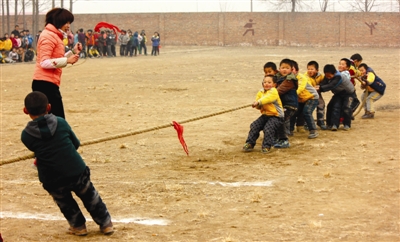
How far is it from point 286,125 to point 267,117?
2.96ft

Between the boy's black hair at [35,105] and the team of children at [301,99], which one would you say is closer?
the boy's black hair at [35,105]

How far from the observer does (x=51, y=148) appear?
4.93 meters

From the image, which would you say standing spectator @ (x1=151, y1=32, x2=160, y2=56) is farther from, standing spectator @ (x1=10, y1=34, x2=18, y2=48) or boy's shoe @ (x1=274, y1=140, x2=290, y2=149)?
boy's shoe @ (x1=274, y1=140, x2=290, y2=149)

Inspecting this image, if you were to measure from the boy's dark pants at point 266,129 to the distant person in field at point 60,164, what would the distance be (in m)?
3.88

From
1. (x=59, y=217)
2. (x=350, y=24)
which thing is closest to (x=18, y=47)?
(x=59, y=217)

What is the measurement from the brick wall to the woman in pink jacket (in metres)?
47.5

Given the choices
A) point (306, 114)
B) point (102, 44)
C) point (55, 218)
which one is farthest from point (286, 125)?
point (102, 44)

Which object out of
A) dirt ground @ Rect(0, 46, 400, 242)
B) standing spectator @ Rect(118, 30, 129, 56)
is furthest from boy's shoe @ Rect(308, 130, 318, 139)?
standing spectator @ Rect(118, 30, 129, 56)

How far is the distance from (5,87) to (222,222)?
14.1 m

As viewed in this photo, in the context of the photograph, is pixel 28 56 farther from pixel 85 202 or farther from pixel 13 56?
pixel 85 202

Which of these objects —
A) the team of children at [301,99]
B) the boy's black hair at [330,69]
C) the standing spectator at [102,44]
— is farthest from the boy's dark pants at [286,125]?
the standing spectator at [102,44]

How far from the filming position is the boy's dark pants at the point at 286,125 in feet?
28.9

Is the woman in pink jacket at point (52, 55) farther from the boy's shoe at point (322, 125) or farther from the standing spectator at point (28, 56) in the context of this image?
the standing spectator at point (28, 56)

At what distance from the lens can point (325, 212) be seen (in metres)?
5.52
